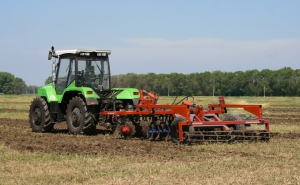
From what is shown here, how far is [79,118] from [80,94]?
75 cm

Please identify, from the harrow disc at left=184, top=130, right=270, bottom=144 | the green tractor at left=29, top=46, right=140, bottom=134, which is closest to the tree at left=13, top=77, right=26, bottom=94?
the green tractor at left=29, top=46, right=140, bottom=134

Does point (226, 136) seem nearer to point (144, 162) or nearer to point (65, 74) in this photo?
point (144, 162)

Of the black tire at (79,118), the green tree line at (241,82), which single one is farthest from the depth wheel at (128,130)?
the green tree line at (241,82)

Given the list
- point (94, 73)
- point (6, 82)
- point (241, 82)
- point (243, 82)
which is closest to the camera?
point (94, 73)

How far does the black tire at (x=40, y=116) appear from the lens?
17.5 metres

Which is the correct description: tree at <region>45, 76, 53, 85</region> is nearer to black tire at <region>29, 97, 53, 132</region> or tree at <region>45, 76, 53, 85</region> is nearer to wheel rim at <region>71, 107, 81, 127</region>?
black tire at <region>29, 97, 53, 132</region>

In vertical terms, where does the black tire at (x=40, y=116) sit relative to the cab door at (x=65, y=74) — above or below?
below

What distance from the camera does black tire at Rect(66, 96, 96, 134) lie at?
1593 centimetres

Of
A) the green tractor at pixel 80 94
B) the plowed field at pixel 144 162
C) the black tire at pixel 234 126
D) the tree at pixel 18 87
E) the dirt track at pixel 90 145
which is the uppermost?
the tree at pixel 18 87

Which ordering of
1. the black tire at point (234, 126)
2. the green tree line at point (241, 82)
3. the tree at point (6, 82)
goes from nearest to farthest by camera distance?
the black tire at point (234, 126) → the green tree line at point (241, 82) → the tree at point (6, 82)

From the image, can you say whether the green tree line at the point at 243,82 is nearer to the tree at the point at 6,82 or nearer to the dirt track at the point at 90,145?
the tree at the point at 6,82

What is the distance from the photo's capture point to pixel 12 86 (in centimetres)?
12812

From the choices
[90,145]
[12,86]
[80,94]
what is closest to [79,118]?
[80,94]

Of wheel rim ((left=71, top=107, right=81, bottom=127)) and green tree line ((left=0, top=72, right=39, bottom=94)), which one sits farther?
green tree line ((left=0, top=72, right=39, bottom=94))
